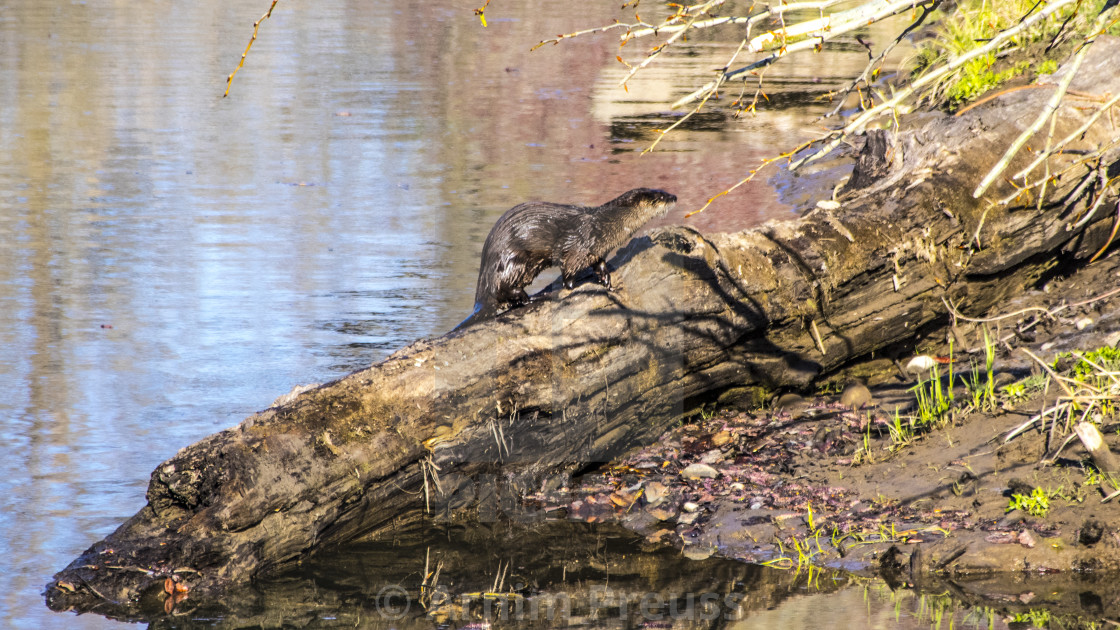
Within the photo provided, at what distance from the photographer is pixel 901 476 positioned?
194 inches

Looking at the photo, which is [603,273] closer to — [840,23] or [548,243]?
[548,243]

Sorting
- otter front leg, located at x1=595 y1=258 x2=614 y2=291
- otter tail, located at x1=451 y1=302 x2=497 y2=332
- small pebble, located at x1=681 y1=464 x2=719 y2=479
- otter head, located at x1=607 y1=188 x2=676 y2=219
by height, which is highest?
otter head, located at x1=607 y1=188 x2=676 y2=219


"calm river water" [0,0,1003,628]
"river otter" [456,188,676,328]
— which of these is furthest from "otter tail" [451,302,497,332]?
"calm river water" [0,0,1003,628]

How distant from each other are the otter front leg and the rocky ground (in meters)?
0.96

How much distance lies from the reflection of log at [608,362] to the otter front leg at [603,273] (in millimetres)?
50

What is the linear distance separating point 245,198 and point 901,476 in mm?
7202

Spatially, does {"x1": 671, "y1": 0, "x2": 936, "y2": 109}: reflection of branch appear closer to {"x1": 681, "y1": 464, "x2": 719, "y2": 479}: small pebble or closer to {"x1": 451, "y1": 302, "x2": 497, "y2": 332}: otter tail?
{"x1": 451, "y1": 302, "x2": 497, "y2": 332}: otter tail

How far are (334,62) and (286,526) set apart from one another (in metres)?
14.2

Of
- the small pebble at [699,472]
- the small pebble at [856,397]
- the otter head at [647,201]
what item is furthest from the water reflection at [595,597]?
the otter head at [647,201]

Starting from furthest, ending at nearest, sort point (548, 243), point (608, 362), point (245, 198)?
1. point (245, 198)
2. point (548, 243)
3. point (608, 362)

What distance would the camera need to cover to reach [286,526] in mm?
4336

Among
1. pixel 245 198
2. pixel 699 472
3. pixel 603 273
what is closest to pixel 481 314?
pixel 603 273

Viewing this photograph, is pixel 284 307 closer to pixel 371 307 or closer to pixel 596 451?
pixel 371 307

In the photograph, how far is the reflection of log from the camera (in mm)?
4207
